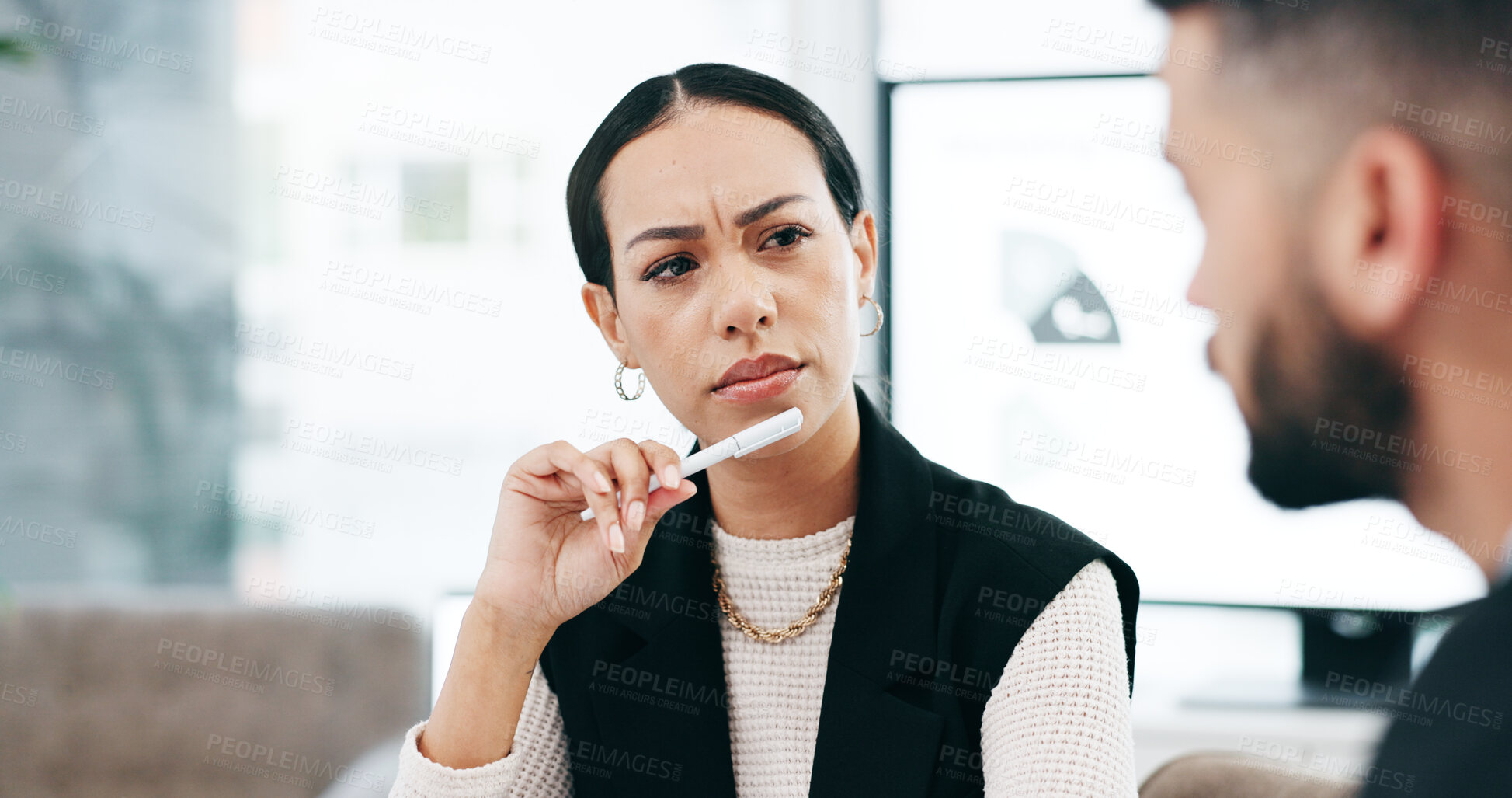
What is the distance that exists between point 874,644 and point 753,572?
0.19m

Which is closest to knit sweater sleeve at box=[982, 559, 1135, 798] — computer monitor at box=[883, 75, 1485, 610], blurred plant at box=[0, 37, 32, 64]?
computer monitor at box=[883, 75, 1485, 610]

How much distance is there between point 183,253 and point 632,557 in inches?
76.3

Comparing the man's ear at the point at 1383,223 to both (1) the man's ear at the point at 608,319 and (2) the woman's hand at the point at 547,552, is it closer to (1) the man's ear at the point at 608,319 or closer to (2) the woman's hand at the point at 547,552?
(2) the woman's hand at the point at 547,552

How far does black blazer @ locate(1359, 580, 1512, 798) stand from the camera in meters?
0.29

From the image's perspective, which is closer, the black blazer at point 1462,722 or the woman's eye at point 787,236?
the black blazer at point 1462,722

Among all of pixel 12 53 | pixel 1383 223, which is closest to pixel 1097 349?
pixel 1383 223

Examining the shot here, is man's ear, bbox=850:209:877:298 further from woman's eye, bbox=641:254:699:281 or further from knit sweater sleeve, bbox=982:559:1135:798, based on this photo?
knit sweater sleeve, bbox=982:559:1135:798

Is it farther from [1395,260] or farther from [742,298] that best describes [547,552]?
[1395,260]

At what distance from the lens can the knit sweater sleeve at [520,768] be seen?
1030mm

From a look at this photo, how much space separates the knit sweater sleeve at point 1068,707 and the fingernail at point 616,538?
1.31 feet

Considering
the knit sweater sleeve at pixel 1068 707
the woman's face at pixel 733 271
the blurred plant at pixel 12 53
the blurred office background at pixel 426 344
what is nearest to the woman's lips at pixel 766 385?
the woman's face at pixel 733 271

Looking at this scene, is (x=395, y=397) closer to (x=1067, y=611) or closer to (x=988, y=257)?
(x=988, y=257)

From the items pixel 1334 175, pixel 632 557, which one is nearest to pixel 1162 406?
pixel 632 557

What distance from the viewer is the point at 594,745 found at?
43.6 inches
